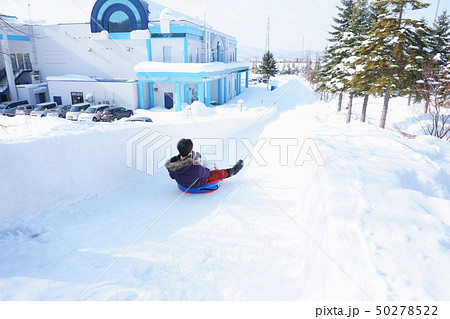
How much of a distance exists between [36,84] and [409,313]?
3441 centimetres

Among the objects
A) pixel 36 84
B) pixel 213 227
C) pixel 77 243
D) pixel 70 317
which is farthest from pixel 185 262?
pixel 36 84

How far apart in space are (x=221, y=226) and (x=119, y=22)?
1110 inches

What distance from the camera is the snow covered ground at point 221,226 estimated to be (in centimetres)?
295

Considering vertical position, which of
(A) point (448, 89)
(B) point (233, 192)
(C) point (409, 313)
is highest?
(A) point (448, 89)

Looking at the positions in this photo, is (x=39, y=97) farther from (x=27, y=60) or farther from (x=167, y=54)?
(x=167, y=54)

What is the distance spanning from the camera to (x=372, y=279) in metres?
2.51

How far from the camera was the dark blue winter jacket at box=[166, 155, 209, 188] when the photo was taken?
6.40 metres

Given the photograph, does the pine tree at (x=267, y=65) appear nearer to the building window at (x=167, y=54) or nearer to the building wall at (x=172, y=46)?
the building wall at (x=172, y=46)

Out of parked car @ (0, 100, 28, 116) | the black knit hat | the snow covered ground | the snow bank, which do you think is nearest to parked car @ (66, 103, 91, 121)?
parked car @ (0, 100, 28, 116)

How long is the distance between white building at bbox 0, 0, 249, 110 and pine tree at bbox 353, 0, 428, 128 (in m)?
12.9

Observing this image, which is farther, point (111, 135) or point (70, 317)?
point (111, 135)

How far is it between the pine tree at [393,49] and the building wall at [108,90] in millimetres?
19218

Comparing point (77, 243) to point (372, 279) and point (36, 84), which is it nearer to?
point (372, 279)

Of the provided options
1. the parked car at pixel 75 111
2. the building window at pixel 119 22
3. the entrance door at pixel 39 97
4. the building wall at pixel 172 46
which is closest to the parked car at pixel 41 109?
the parked car at pixel 75 111
